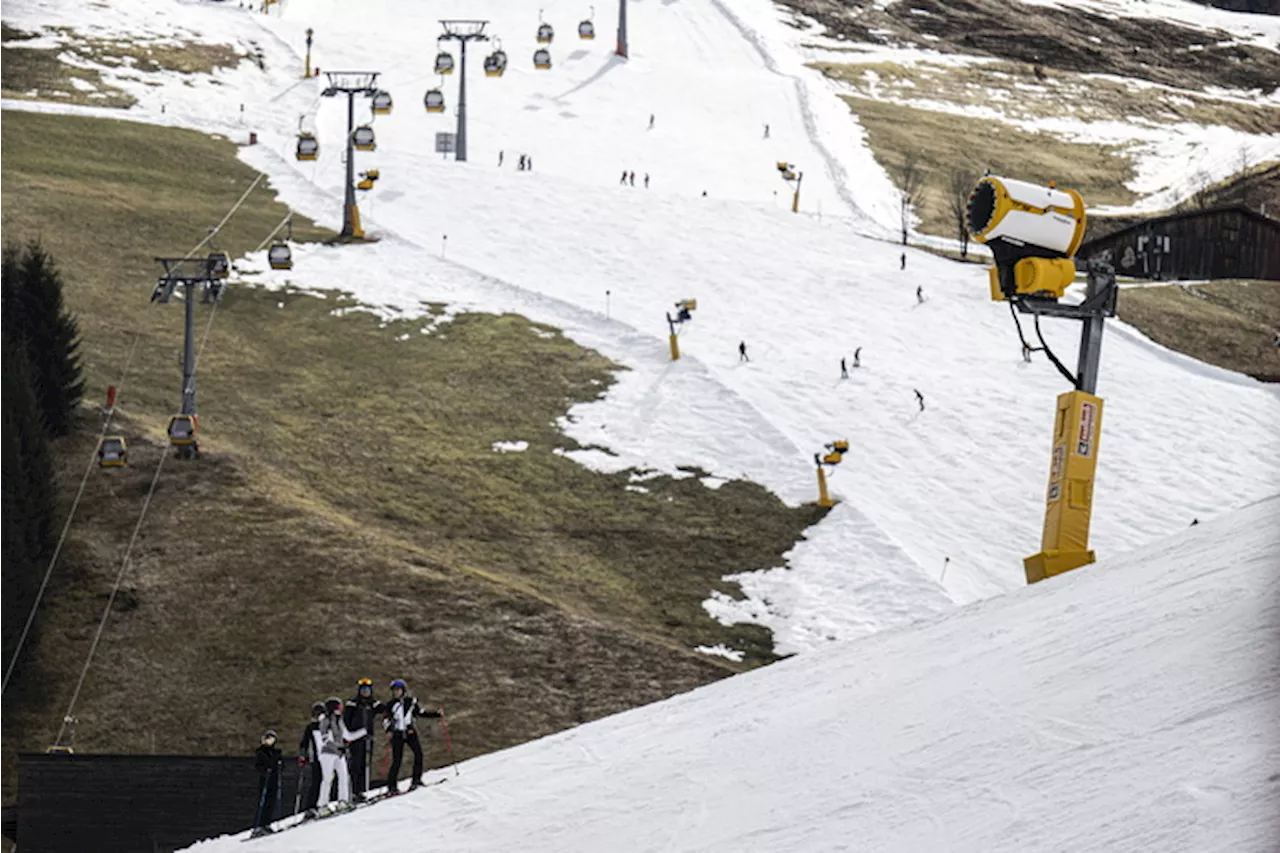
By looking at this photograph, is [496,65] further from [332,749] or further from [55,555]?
[332,749]

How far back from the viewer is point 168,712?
3078 centimetres

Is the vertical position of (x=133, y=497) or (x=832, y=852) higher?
(x=832, y=852)

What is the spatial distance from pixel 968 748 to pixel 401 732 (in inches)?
329

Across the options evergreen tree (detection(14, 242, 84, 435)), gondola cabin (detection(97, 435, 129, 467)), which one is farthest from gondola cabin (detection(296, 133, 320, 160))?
gondola cabin (detection(97, 435, 129, 467))

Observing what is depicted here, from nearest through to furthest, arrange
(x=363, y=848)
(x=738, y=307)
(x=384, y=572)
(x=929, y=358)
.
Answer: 1. (x=363, y=848)
2. (x=384, y=572)
3. (x=929, y=358)
4. (x=738, y=307)

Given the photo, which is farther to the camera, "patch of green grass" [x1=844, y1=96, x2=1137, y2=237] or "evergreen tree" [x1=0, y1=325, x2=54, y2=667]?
"patch of green grass" [x1=844, y1=96, x2=1137, y2=237]

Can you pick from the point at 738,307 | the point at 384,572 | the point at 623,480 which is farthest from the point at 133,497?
the point at 738,307

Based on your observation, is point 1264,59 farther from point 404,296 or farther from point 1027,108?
point 404,296

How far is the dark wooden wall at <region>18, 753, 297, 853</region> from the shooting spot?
2447cm

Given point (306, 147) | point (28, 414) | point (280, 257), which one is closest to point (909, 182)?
point (306, 147)

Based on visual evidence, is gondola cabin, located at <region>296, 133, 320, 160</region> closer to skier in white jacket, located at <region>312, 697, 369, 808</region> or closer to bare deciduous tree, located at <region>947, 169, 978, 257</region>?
bare deciduous tree, located at <region>947, 169, 978, 257</region>

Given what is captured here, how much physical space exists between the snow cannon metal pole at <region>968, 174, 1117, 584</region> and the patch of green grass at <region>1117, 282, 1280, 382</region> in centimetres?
3886

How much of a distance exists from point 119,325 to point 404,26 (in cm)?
6586

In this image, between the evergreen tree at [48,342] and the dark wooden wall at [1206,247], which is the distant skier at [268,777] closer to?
the evergreen tree at [48,342]
